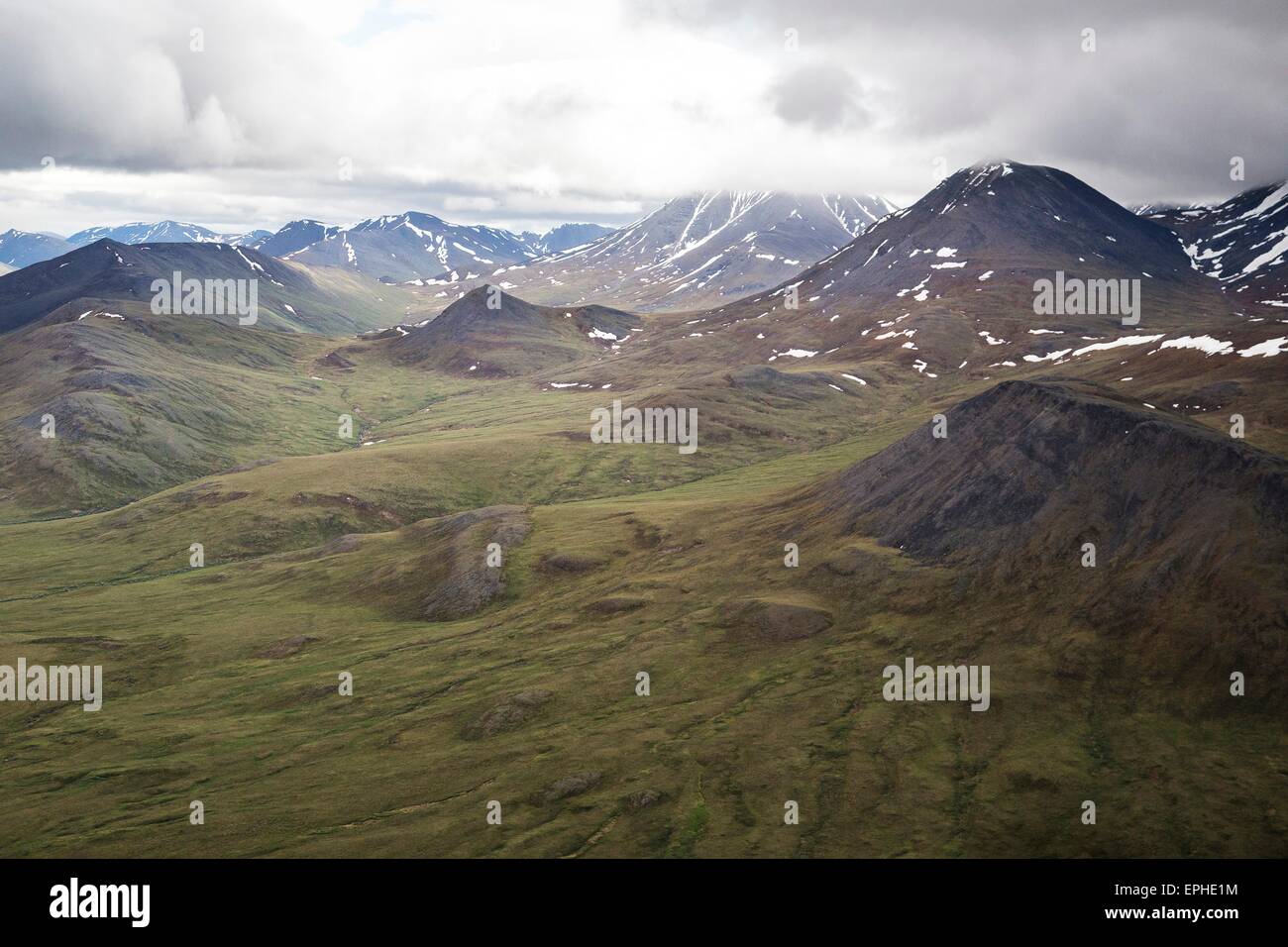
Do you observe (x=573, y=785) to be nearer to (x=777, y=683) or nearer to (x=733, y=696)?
(x=733, y=696)

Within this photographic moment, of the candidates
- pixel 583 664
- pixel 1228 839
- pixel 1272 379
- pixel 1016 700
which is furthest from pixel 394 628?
pixel 1272 379

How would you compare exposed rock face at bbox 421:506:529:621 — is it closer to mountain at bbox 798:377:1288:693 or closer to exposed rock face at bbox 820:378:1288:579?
mountain at bbox 798:377:1288:693

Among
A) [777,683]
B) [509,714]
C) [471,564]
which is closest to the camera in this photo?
[509,714]

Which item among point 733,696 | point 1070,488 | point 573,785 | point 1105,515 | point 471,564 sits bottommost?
point 573,785

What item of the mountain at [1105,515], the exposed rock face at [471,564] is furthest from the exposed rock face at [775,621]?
the exposed rock face at [471,564]

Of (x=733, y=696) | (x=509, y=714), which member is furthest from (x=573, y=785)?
(x=733, y=696)

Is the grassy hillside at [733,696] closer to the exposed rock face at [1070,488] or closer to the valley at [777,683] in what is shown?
the valley at [777,683]

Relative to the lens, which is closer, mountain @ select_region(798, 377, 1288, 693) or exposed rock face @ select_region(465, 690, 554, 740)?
mountain @ select_region(798, 377, 1288, 693)

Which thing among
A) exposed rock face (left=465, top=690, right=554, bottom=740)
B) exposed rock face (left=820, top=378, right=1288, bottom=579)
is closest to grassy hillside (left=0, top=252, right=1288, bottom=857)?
exposed rock face (left=465, top=690, right=554, bottom=740)

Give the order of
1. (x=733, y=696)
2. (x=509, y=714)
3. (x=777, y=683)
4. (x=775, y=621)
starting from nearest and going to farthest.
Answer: (x=733, y=696), (x=509, y=714), (x=777, y=683), (x=775, y=621)
